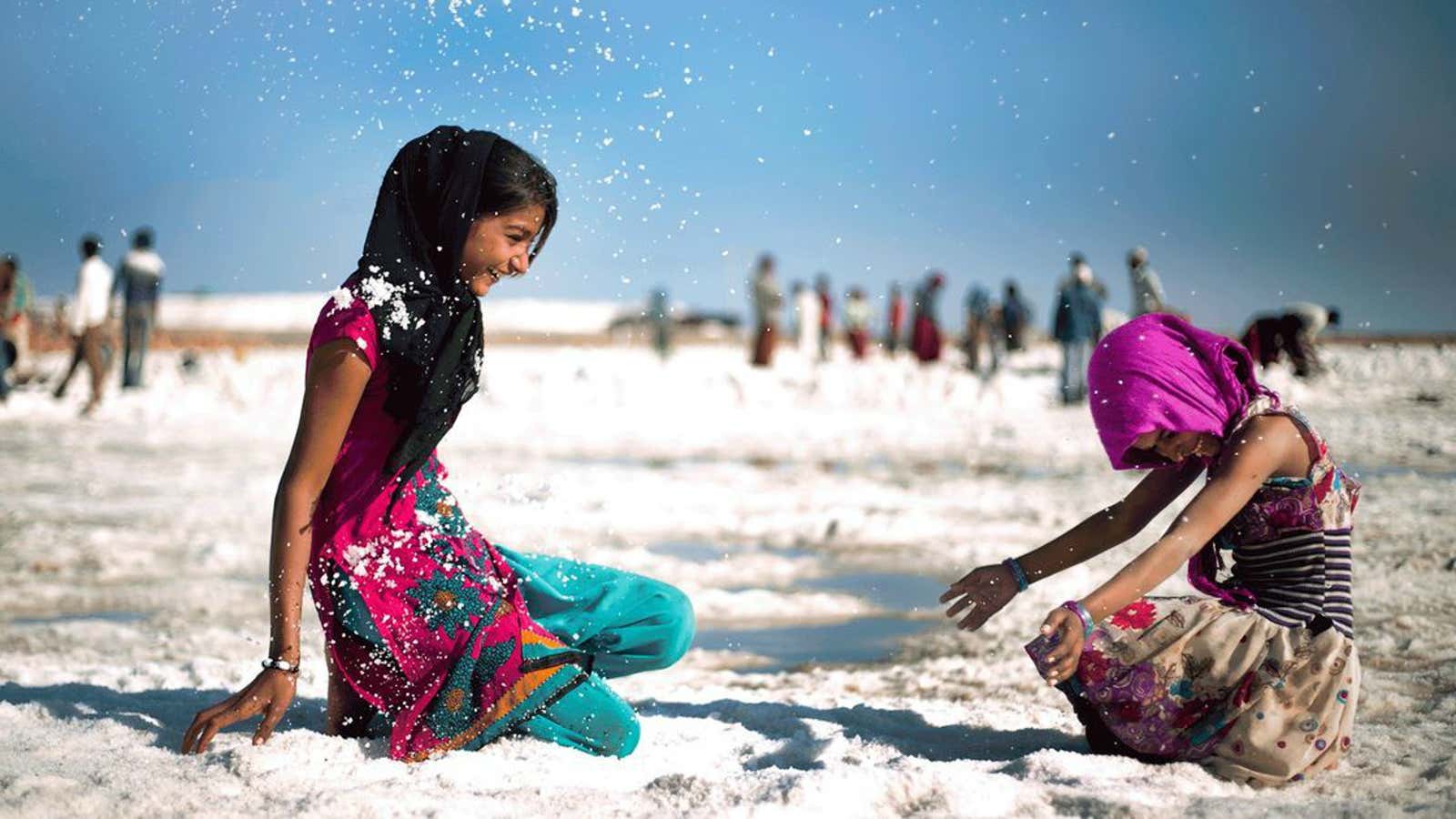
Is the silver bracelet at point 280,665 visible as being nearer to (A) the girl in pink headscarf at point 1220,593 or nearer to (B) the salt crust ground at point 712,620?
(B) the salt crust ground at point 712,620

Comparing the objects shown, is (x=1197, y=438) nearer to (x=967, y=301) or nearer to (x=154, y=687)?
(x=154, y=687)

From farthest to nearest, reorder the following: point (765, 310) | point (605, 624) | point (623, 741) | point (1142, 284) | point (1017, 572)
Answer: point (765, 310), point (1142, 284), point (605, 624), point (623, 741), point (1017, 572)

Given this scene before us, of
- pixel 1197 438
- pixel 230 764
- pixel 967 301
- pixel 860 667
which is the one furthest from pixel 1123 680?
pixel 967 301

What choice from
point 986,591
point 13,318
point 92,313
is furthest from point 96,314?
point 986,591

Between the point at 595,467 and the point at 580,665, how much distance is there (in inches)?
280

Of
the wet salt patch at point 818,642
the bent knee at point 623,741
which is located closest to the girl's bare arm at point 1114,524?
the bent knee at point 623,741

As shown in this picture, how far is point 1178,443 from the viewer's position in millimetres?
2762

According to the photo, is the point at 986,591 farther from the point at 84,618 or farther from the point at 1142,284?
the point at 1142,284

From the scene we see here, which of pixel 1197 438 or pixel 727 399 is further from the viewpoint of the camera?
pixel 727 399

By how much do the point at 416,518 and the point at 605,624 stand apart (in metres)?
0.53

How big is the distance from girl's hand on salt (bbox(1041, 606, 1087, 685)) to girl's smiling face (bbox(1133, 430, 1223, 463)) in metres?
0.41

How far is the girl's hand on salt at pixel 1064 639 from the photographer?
259 centimetres

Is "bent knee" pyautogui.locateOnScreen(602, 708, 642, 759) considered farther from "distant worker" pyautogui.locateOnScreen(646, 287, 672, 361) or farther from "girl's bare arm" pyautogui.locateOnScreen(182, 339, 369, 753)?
"distant worker" pyautogui.locateOnScreen(646, 287, 672, 361)

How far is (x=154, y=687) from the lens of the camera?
3.82m
